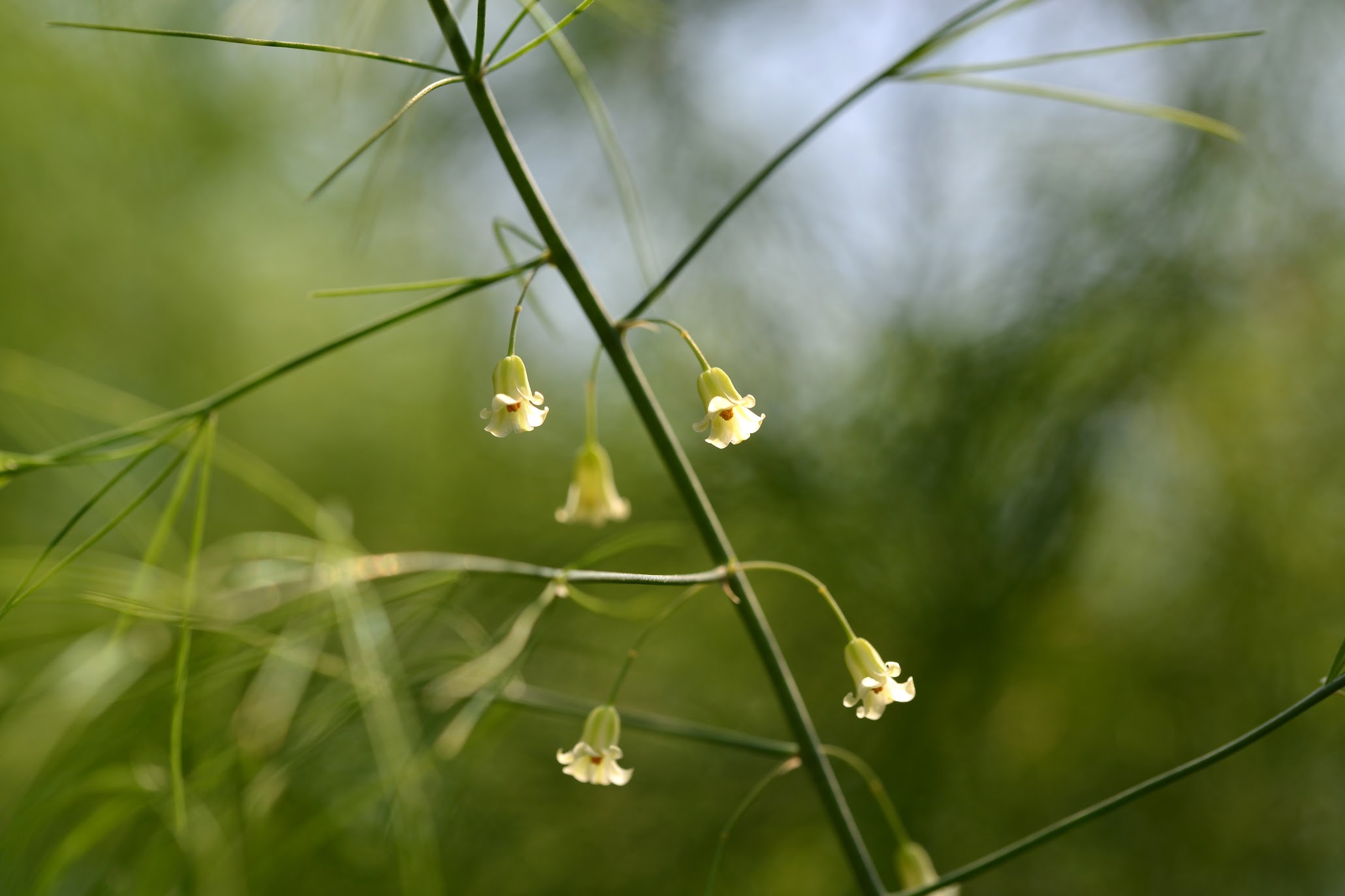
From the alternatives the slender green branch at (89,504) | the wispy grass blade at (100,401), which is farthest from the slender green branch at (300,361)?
the wispy grass blade at (100,401)

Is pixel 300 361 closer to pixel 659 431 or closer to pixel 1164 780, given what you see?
pixel 659 431

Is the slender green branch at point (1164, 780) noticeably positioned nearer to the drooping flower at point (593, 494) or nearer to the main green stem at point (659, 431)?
the main green stem at point (659, 431)

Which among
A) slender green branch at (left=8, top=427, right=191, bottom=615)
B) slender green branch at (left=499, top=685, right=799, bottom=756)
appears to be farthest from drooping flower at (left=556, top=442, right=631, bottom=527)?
slender green branch at (left=8, top=427, right=191, bottom=615)

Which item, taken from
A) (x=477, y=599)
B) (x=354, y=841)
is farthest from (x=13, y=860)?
(x=477, y=599)

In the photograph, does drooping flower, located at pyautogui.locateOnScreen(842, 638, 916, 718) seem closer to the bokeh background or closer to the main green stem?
the main green stem

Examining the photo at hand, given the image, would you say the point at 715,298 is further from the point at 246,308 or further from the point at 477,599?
the point at 246,308

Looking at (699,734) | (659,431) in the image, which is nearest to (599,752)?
(699,734)

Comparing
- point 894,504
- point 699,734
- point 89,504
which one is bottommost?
point 699,734
